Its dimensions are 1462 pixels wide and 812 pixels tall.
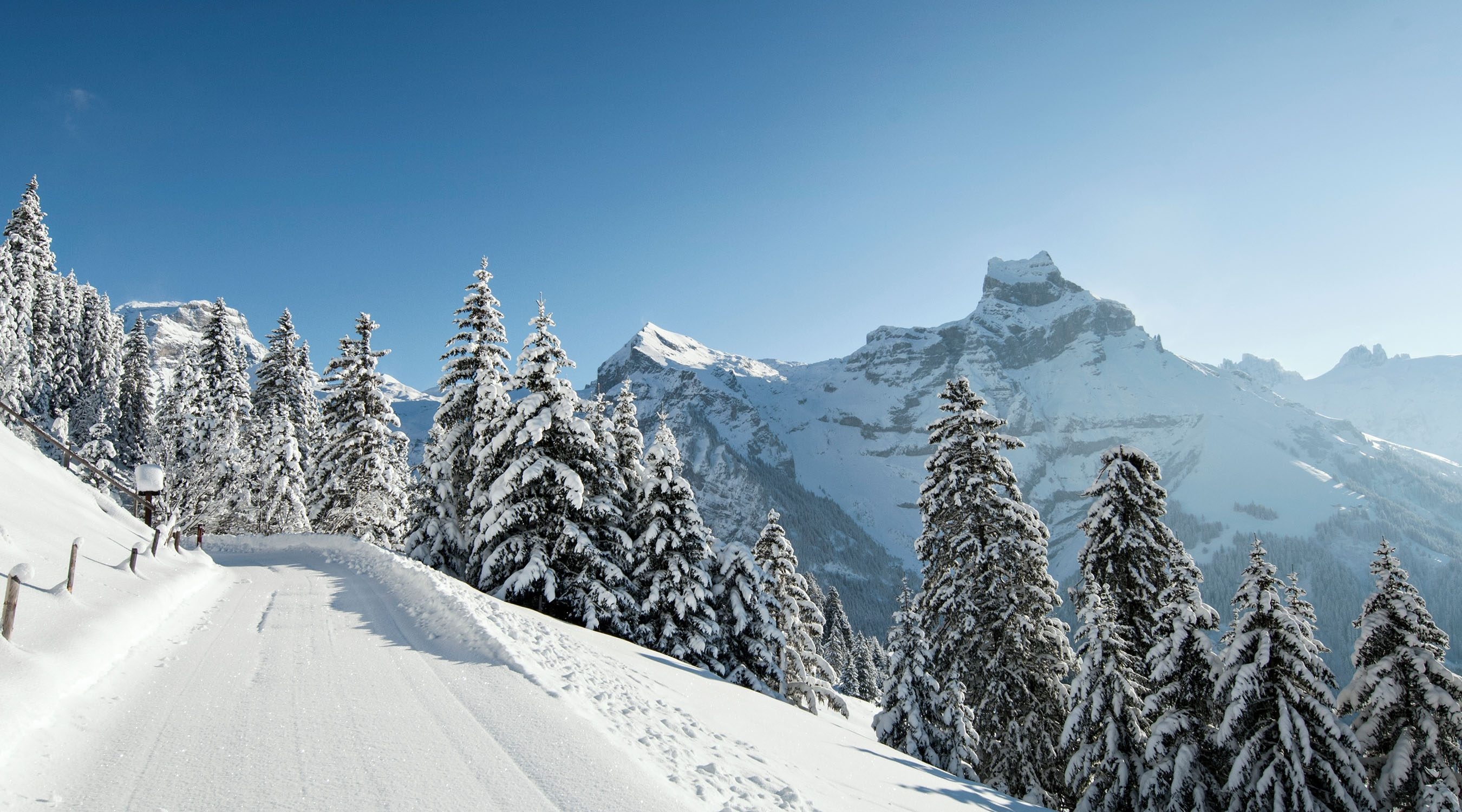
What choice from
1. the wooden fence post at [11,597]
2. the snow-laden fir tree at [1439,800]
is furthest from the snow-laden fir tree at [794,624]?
the wooden fence post at [11,597]

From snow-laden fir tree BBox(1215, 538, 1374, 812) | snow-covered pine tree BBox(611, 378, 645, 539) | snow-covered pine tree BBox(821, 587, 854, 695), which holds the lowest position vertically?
snow-covered pine tree BBox(821, 587, 854, 695)

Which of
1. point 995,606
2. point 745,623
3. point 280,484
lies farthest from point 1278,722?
point 280,484

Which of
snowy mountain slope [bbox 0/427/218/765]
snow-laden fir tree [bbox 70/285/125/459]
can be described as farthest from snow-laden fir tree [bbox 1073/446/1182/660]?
snow-laden fir tree [bbox 70/285/125/459]

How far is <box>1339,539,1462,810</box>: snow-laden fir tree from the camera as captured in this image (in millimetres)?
13211

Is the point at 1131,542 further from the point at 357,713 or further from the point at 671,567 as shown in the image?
the point at 357,713

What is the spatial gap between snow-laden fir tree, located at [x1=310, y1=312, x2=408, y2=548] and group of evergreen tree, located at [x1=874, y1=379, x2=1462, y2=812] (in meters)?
25.4

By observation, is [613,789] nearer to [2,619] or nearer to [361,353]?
[2,619]

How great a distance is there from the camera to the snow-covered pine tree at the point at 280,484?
34.8m

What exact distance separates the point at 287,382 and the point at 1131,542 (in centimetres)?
4765

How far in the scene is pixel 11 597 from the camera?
6.95 m

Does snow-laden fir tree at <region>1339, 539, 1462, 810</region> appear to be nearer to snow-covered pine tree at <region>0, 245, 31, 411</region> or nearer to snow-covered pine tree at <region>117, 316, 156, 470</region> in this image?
snow-covered pine tree at <region>0, 245, 31, 411</region>

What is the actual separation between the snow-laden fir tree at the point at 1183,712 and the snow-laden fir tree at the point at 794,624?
1265 cm

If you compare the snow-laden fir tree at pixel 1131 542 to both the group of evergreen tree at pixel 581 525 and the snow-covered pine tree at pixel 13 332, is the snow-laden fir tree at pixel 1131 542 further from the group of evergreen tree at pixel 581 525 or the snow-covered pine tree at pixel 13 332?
the snow-covered pine tree at pixel 13 332

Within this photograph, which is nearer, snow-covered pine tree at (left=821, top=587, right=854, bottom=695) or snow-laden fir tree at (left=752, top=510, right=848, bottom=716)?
snow-laden fir tree at (left=752, top=510, right=848, bottom=716)
